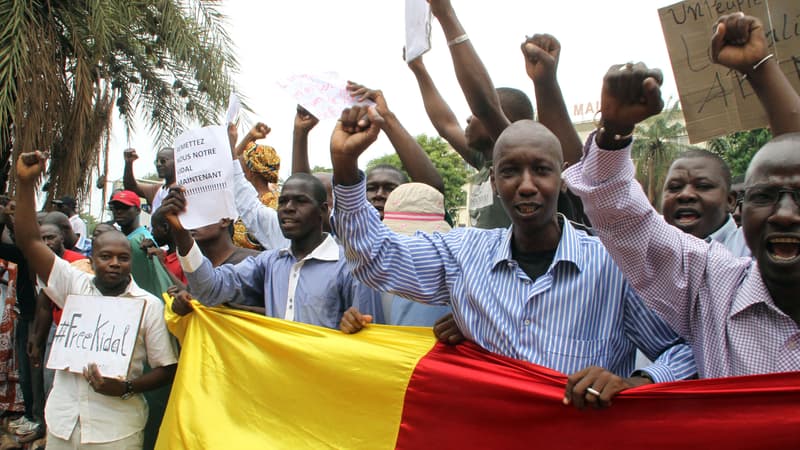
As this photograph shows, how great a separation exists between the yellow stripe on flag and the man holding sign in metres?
0.35

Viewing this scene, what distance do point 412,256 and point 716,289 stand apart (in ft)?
3.25

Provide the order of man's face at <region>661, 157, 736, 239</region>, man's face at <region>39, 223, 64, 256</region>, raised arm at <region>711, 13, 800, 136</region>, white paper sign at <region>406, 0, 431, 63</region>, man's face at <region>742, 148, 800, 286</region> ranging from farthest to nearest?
man's face at <region>39, 223, 64, 256</region> < man's face at <region>661, 157, 736, 239</region> < white paper sign at <region>406, 0, 431, 63</region> < raised arm at <region>711, 13, 800, 136</region> < man's face at <region>742, 148, 800, 286</region>

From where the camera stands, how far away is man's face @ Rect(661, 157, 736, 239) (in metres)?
3.31

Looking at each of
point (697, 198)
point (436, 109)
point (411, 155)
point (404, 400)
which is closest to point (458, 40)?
point (411, 155)

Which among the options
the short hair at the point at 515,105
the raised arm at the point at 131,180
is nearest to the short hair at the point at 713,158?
the short hair at the point at 515,105

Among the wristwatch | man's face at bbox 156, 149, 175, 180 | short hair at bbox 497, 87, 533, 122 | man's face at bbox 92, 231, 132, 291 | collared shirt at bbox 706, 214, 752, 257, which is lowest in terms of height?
the wristwatch

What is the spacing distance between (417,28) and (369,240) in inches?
41.3

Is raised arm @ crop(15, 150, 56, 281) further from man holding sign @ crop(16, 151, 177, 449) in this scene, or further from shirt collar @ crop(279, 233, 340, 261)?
shirt collar @ crop(279, 233, 340, 261)

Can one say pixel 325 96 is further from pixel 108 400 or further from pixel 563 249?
pixel 108 400

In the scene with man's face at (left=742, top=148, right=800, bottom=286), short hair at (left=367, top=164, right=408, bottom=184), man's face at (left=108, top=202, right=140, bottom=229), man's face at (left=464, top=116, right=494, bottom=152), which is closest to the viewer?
man's face at (left=742, top=148, right=800, bottom=286)

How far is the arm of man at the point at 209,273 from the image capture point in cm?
350

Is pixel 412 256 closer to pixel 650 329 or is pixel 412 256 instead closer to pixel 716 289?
pixel 650 329

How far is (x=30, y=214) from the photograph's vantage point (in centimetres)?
396

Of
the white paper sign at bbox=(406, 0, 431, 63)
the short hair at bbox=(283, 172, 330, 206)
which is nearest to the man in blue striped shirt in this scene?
the white paper sign at bbox=(406, 0, 431, 63)
